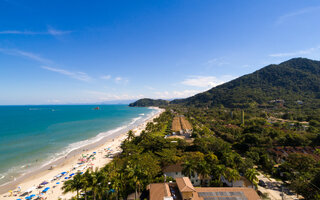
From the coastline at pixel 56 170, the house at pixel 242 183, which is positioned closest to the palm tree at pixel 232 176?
the house at pixel 242 183

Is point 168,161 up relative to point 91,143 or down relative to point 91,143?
up

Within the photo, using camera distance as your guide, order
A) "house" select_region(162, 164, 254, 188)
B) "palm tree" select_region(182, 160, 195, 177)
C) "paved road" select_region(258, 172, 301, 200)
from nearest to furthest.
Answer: "paved road" select_region(258, 172, 301, 200) < "house" select_region(162, 164, 254, 188) < "palm tree" select_region(182, 160, 195, 177)

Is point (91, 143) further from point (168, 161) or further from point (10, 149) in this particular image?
point (168, 161)

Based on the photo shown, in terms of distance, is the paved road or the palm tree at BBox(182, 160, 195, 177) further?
the palm tree at BBox(182, 160, 195, 177)

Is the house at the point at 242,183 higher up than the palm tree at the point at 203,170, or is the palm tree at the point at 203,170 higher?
the palm tree at the point at 203,170

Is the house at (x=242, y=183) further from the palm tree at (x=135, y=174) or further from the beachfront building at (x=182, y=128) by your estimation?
the beachfront building at (x=182, y=128)

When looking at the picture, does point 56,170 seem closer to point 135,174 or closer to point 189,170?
point 135,174

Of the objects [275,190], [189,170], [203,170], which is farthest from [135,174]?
Result: [275,190]

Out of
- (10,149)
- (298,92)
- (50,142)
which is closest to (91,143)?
(50,142)

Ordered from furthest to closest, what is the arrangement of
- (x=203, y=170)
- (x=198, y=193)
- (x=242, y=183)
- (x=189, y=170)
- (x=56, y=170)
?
(x=56, y=170) < (x=189, y=170) < (x=242, y=183) < (x=203, y=170) < (x=198, y=193)

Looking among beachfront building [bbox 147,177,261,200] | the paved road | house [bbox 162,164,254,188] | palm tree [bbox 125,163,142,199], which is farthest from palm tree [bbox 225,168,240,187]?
palm tree [bbox 125,163,142,199]

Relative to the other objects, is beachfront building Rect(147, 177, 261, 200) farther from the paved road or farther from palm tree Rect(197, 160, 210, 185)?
the paved road
